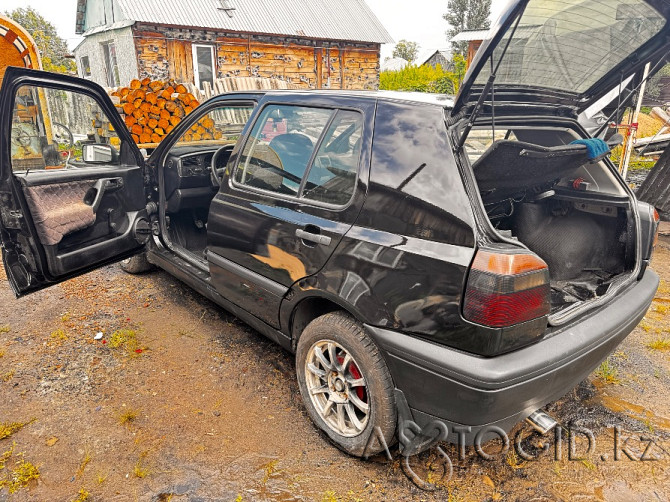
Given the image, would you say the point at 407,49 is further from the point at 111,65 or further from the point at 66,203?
the point at 66,203

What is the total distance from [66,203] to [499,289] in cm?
290

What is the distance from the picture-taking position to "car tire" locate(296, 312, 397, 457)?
2080 mm

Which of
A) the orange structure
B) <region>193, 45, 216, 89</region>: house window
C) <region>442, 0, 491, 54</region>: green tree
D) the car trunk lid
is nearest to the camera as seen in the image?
the car trunk lid

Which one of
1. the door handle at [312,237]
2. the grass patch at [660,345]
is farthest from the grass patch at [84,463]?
the grass patch at [660,345]

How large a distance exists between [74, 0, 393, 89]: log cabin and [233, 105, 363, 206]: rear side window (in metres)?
12.7

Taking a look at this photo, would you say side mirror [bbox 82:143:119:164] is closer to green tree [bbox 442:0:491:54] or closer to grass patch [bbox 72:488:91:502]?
grass patch [bbox 72:488:91:502]

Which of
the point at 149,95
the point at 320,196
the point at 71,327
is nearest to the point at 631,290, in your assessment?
the point at 320,196

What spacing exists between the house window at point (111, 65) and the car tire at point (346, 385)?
16.4 metres

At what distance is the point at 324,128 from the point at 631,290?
1.94 metres

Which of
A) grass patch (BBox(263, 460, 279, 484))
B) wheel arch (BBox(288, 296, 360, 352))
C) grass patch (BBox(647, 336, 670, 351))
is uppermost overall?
wheel arch (BBox(288, 296, 360, 352))

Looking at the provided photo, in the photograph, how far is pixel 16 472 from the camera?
2.23 meters

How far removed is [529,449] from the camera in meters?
2.38

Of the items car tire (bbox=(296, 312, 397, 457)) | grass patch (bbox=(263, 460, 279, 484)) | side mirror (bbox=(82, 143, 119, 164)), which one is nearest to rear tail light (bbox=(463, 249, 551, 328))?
car tire (bbox=(296, 312, 397, 457))

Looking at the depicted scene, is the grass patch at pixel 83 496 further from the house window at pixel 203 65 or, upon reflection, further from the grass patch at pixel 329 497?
A: the house window at pixel 203 65
